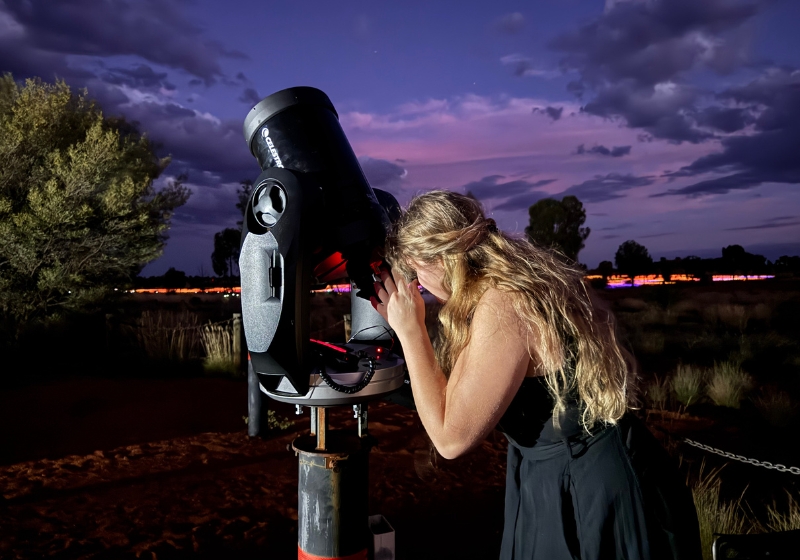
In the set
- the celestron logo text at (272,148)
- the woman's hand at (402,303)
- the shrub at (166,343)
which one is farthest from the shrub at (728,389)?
the shrub at (166,343)

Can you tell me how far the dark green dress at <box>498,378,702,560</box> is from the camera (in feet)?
4.71

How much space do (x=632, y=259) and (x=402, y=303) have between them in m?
41.3

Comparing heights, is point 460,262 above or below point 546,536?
above

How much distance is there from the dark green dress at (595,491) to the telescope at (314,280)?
1.52 ft

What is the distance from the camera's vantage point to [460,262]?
155 centimetres

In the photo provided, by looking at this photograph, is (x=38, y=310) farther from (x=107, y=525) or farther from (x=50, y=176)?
(x=107, y=525)

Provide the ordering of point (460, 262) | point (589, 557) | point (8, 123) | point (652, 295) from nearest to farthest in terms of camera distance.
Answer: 1. point (589, 557)
2. point (460, 262)
3. point (8, 123)
4. point (652, 295)

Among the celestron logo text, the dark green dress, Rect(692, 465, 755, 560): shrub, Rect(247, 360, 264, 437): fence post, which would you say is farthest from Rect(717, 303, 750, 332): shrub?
the celestron logo text

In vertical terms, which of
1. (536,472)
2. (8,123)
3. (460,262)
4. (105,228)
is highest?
(8,123)

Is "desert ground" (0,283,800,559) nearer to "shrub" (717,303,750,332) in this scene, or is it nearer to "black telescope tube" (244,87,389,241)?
"black telescope tube" (244,87,389,241)

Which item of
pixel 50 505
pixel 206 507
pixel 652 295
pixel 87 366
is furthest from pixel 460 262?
pixel 652 295

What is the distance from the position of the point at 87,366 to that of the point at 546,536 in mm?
7998

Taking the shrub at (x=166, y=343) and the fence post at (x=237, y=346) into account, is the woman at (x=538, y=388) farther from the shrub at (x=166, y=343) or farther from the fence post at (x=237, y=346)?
the shrub at (x=166, y=343)

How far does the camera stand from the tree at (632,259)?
124 ft
